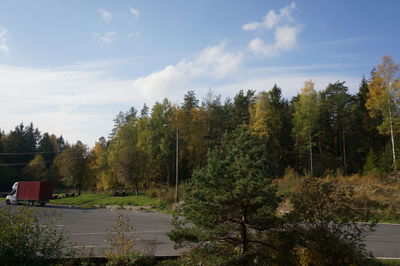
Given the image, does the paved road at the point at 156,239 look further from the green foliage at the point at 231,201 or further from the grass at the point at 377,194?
the green foliage at the point at 231,201

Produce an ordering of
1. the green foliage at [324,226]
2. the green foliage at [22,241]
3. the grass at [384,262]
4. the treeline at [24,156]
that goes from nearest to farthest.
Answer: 1. the green foliage at [324,226]
2. the green foliage at [22,241]
3. the grass at [384,262]
4. the treeline at [24,156]

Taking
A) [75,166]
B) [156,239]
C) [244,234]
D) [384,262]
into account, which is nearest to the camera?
[244,234]

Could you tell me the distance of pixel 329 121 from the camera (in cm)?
4559

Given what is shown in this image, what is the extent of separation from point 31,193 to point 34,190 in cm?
49

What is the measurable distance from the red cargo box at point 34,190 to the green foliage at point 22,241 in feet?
93.5

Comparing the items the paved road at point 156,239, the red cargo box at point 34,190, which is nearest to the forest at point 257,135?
the red cargo box at point 34,190

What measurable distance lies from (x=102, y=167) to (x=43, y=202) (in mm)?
19335

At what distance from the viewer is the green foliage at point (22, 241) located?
7383 millimetres

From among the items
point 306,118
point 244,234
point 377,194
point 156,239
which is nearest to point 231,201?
point 244,234

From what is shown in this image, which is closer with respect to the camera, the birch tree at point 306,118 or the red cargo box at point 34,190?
the red cargo box at point 34,190

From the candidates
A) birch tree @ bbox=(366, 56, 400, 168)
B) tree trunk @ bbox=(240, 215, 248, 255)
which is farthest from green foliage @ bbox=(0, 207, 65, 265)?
birch tree @ bbox=(366, 56, 400, 168)

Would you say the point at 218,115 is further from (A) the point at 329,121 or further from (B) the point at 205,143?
(A) the point at 329,121

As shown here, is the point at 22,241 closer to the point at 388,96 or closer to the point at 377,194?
the point at 377,194

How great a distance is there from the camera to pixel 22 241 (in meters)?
7.54
